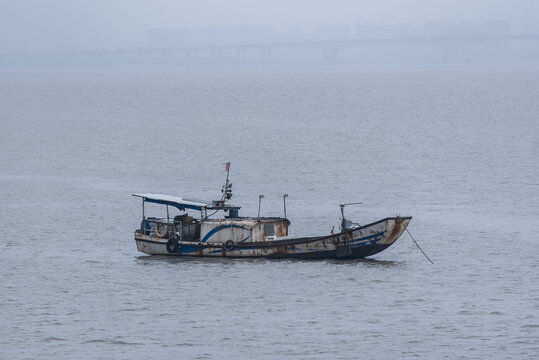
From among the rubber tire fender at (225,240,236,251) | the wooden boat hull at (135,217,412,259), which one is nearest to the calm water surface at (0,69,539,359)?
the wooden boat hull at (135,217,412,259)

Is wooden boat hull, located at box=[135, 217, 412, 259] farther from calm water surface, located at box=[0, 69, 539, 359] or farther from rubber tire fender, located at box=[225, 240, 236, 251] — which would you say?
calm water surface, located at box=[0, 69, 539, 359]

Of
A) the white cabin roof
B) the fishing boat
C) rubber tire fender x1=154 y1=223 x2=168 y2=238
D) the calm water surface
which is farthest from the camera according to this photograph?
rubber tire fender x1=154 y1=223 x2=168 y2=238

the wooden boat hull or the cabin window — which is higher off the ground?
the cabin window

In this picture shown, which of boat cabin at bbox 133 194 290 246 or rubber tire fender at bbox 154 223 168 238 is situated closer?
boat cabin at bbox 133 194 290 246

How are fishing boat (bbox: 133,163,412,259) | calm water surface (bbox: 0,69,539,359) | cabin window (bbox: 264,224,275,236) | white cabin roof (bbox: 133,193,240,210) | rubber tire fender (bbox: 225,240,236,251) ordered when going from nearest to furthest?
calm water surface (bbox: 0,69,539,359) → fishing boat (bbox: 133,163,412,259) → rubber tire fender (bbox: 225,240,236,251) → cabin window (bbox: 264,224,275,236) → white cabin roof (bbox: 133,193,240,210)

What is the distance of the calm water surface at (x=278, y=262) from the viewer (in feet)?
135

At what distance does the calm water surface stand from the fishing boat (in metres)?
0.66

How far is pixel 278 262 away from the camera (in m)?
53.5

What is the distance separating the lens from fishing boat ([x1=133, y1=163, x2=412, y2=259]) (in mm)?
53062

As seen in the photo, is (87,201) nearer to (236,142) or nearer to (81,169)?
(81,169)

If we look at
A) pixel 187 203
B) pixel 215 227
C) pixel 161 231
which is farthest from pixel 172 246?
pixel 215 227

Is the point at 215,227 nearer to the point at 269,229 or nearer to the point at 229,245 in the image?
the point at 229,245

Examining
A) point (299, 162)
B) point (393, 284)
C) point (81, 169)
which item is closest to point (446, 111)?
point (299, 162)

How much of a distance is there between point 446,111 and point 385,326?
14163cm
